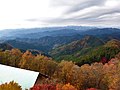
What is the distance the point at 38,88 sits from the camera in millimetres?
50500

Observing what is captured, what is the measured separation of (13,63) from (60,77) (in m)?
27.8

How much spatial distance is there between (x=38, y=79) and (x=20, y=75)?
6188 mm

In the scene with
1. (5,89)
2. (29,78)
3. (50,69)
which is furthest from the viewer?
(50,69)

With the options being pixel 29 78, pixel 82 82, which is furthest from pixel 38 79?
pixel 82 82

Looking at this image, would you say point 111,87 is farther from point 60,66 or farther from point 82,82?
point 60,66

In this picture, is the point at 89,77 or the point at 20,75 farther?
the point at 89,77

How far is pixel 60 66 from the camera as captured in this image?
417 ft

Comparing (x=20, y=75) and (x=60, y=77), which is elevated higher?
(x=20, y=75)

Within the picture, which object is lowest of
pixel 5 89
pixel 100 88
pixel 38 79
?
pixel 100 88

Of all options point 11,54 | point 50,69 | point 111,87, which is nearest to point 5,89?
point 111,87

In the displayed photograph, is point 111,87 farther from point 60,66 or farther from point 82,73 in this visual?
point 60,66

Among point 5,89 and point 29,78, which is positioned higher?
point 5,89

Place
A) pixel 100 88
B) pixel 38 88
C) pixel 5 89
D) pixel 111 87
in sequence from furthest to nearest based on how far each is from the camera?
pixel 100 88, pixel 111 87, pixel 38 88, pixel 5 89

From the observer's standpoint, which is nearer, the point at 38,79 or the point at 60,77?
the point at 38,79
